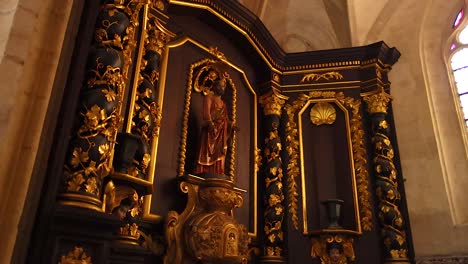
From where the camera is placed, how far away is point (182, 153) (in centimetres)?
498

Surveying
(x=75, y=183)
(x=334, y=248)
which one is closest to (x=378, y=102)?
(x=334, y=248)

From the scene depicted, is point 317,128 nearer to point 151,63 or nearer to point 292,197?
point 292,197

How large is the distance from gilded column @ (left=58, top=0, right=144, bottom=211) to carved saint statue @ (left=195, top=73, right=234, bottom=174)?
1411 mm

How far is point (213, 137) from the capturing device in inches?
203

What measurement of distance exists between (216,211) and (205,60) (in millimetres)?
2246

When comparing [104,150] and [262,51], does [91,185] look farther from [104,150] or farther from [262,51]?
[262,51]

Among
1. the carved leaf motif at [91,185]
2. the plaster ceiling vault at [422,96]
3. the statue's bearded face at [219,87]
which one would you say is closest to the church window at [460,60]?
the plaster ceiling vault at [422,96]

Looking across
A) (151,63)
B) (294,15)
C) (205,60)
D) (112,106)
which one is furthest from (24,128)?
(294,15)

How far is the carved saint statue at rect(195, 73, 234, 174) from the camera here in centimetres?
507

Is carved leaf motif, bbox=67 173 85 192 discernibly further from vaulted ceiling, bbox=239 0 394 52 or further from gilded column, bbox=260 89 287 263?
vaulted ceiling, bbox=239 0 394 52

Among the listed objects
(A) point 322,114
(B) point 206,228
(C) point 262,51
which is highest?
(C) point 262,51

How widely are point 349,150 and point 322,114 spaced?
0.78 meters

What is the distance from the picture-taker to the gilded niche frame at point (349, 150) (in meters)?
6.08

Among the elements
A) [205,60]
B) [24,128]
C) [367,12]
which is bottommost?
[24,128]
